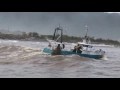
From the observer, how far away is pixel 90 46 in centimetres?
3117
